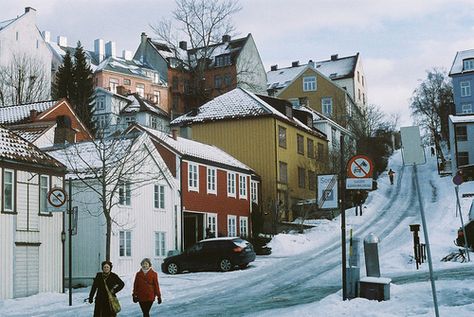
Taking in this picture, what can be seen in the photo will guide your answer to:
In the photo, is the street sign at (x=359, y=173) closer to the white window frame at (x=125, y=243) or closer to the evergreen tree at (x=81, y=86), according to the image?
the white window frame at (x=125, y=243)

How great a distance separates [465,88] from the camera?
77438mm

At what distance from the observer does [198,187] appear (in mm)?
38594

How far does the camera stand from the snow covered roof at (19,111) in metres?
47.0

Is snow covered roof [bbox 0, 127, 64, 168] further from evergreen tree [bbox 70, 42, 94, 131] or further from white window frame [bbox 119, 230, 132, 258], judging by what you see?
evergreen tree [bbox 70, 42, 94, 131]

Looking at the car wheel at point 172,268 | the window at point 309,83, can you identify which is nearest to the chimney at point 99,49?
the window at point 309,83

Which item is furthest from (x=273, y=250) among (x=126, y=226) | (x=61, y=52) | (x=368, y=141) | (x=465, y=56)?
(x=61, y=52)

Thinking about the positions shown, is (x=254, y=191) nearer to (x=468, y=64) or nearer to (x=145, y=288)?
(x=145, y=288)

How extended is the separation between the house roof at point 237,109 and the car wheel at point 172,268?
19125 mm

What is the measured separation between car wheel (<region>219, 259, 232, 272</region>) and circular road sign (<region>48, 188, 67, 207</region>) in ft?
34.3

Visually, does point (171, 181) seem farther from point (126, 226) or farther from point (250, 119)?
point (250, 119)

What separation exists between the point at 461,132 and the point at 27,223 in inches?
1831

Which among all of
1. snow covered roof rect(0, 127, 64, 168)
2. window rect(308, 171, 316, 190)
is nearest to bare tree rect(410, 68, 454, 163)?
window rect(308, 171, 316, 190)

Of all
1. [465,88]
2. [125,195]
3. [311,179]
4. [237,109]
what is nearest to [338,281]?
[125,195]

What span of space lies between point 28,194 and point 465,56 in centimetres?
6444
